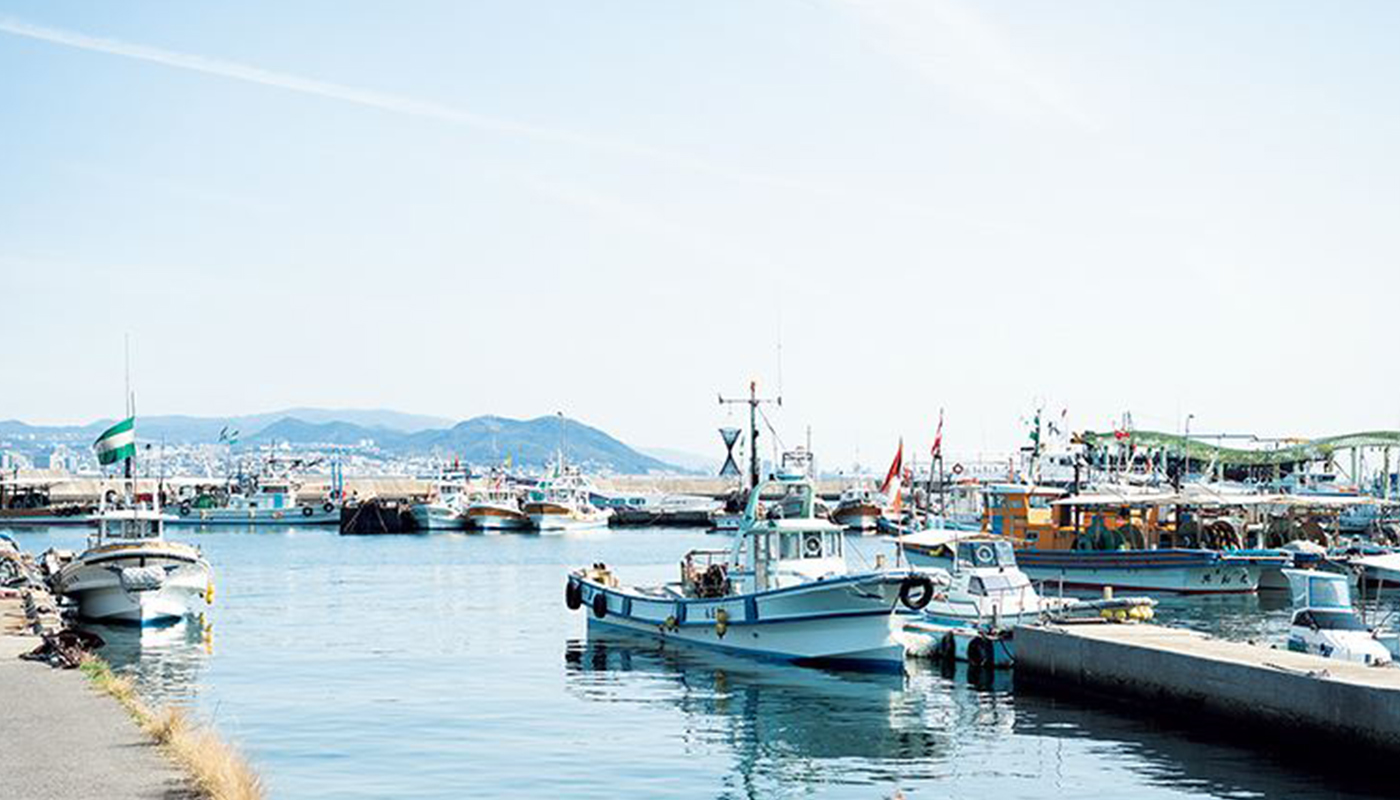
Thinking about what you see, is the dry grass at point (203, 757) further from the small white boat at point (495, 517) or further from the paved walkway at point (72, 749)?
the small white boat at point (495, 517)

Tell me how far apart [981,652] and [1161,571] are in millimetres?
25087

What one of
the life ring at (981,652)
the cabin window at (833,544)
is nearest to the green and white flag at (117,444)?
the cabin window at (833,544)

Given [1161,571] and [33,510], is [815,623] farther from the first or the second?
[33,510]

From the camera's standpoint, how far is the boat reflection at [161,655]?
33894 millimetres

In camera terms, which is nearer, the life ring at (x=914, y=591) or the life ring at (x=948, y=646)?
the life ring at (x=914, y=591)

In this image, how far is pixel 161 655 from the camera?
133ft

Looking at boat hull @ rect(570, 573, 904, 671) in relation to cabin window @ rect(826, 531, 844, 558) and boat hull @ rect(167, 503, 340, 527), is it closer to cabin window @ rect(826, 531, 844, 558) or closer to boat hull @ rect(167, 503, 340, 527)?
cabin window @ rect(826, 531, 844, 558)

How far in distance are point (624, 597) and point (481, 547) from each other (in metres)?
67.4

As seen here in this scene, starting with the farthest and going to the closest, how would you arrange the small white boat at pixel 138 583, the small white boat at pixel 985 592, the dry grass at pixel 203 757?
the small white boat at pixel 138 583, the small white boat at pixel 985 592, the dry grass at pixel 203 757

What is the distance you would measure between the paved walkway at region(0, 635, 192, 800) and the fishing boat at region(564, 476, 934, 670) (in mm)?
17415

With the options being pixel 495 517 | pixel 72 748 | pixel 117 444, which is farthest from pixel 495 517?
pixel 72 748

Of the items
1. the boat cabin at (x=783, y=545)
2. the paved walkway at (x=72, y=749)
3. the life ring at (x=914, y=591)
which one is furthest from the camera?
the boat cabin at (x=783, y=545)

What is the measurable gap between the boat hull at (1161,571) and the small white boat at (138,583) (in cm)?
3018

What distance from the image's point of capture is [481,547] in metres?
112
